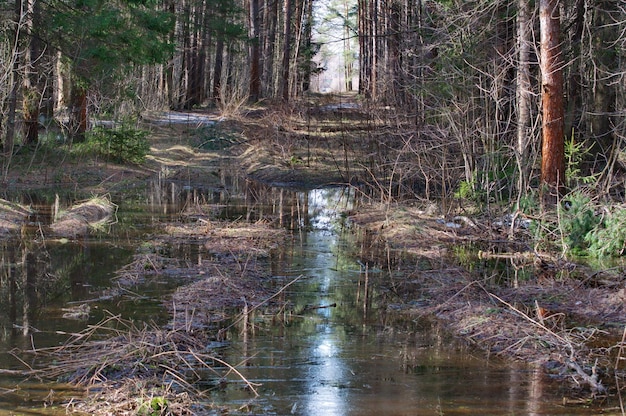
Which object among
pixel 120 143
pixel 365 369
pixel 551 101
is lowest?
pixel 365 369

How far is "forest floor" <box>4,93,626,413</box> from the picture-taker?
7.86m

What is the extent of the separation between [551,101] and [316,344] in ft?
27.3

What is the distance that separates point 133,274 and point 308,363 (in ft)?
13.8

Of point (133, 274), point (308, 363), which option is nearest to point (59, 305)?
point (133, 274)

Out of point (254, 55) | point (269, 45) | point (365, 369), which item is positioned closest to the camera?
point (365, 369)

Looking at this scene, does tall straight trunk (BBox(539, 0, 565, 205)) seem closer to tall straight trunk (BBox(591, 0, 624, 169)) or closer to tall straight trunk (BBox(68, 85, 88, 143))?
tall straight trunk (BBox(591, 0, 624, 169))

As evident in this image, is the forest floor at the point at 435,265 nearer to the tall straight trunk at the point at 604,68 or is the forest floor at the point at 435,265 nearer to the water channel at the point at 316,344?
the water channel at the point at 316,344

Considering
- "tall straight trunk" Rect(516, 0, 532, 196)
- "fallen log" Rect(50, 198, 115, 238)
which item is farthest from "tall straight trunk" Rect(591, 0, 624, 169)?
"fallen log" Rect(50, 198, 115, 238)

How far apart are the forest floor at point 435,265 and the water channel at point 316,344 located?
1.27 ft

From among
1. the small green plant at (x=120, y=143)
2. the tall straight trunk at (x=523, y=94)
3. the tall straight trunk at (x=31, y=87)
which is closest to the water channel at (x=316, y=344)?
the tall straight trunk at (x=523, y=94)

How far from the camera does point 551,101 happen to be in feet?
46.1

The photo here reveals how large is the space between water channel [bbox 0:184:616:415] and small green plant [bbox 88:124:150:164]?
10.2 metres

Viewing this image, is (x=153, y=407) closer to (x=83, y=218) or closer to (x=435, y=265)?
(x=435, y=265)

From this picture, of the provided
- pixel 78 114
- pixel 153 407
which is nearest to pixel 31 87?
pixel 78 114
